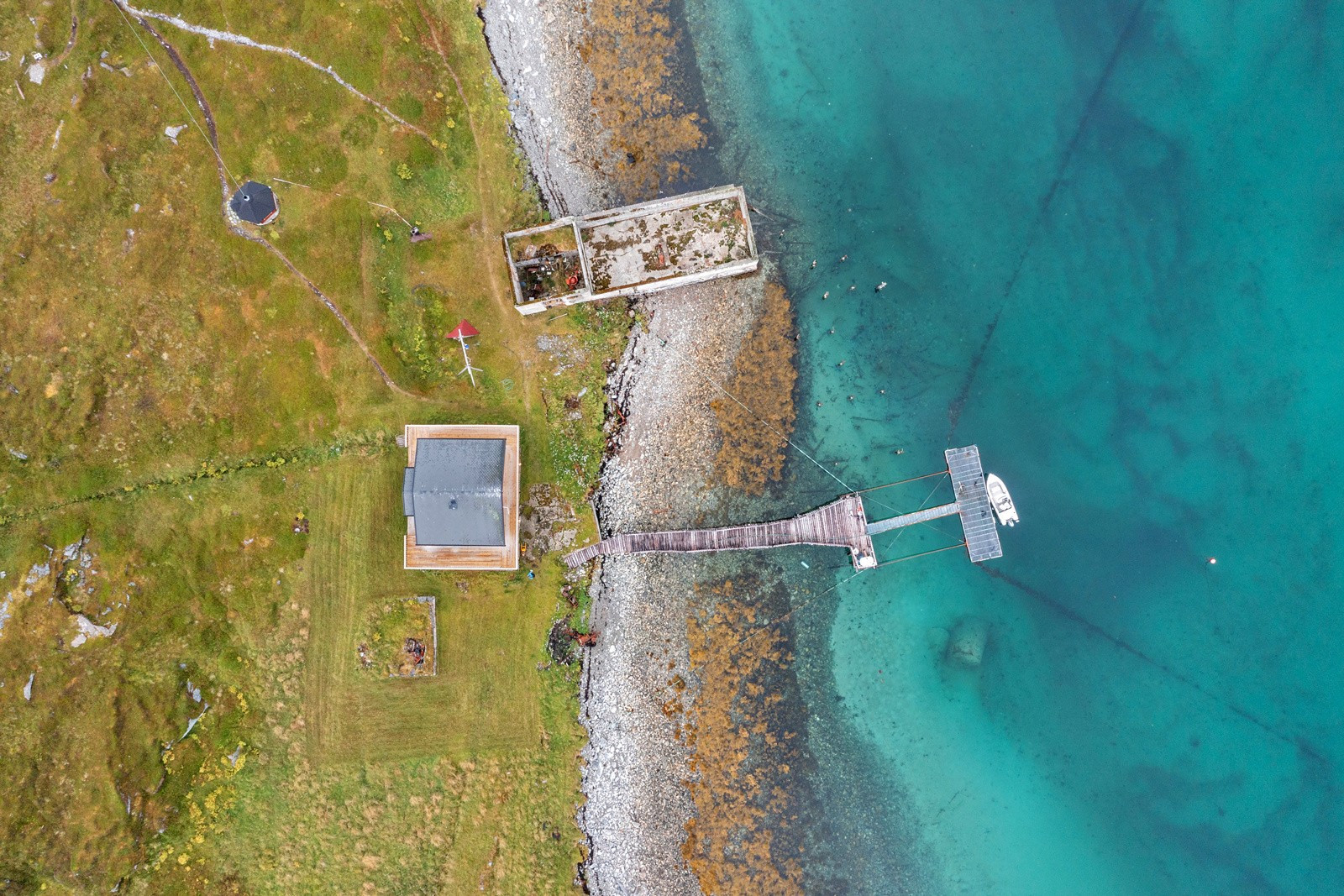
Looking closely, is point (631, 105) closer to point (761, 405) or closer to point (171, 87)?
point (761, 405)

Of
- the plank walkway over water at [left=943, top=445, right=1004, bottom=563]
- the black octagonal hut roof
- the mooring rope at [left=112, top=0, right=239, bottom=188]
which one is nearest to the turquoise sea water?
the plank walkway over water at [left=943, top=445, right=1004, bottom=563]

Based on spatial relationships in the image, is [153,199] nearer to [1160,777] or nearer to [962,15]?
[962,15]

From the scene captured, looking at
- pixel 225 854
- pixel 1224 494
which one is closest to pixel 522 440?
pixel 225 854

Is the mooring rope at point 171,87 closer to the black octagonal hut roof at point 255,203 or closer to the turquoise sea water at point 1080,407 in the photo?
the black octagonal hut roof at point 255,203

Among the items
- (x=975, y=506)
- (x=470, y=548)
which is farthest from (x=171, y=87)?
(x=975, y=506)

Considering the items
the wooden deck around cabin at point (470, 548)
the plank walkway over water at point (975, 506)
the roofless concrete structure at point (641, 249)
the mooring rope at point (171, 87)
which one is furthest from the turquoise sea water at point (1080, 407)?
the mooring rope at point (171, 87)
